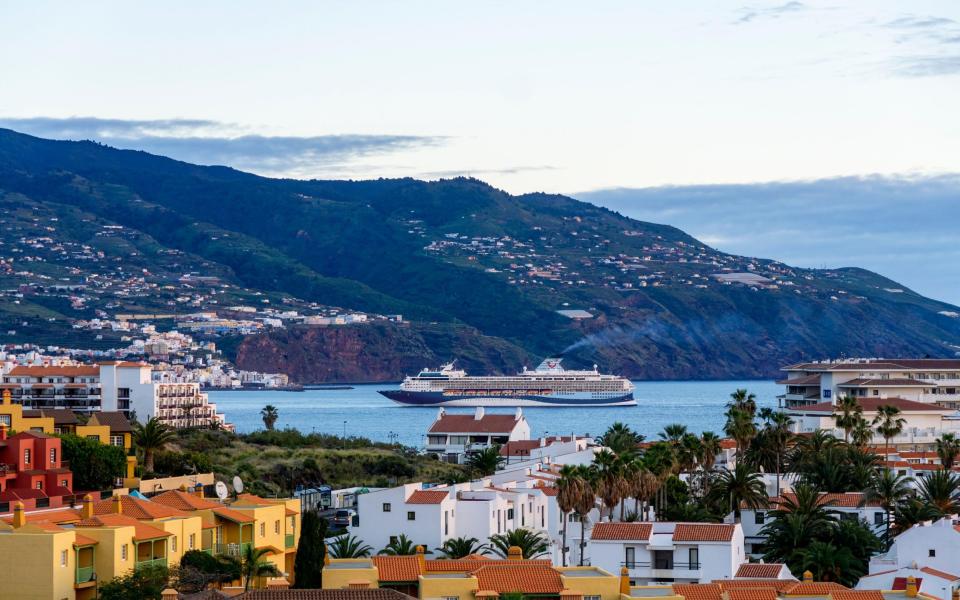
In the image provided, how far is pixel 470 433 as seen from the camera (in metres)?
102

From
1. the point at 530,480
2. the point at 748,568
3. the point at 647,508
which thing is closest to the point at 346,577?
the point at 748,568

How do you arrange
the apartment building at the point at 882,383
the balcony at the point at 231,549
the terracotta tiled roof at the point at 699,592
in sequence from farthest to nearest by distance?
1. the apartment building at the point at 882,383
2. the balcony at the point at 231,549
3. the terracotta tiled roof at the point at 699,592

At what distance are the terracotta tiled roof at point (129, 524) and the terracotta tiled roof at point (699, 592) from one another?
36.5 ft

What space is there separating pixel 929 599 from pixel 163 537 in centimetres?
1563

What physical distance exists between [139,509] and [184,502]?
2510mm

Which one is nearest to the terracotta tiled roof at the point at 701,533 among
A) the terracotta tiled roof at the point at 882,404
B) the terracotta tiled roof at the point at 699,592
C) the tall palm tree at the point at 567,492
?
the tall palm tree at the point at 567,492

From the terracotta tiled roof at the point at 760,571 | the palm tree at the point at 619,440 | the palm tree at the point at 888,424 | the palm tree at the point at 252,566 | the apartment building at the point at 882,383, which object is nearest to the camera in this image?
the palm tree at the point at 252,566

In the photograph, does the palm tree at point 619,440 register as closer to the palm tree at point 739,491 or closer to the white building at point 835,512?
the palm tree at point 739,491

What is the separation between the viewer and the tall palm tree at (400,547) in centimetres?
4556

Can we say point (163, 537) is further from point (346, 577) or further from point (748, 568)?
point (748, 568)

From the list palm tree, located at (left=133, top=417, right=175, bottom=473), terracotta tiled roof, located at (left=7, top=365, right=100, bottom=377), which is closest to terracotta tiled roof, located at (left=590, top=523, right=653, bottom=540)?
palm tree, located at (left=133, top=417, right=175, bottom=473)

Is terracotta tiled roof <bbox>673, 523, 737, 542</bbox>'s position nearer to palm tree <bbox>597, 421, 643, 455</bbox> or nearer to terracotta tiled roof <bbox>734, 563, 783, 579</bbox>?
terracotta tiled roof <bbox>734, 563, 783, 579</bbox>

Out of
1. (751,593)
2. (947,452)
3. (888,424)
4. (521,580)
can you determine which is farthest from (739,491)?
(521,580)

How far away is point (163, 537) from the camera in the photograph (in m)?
35.7
